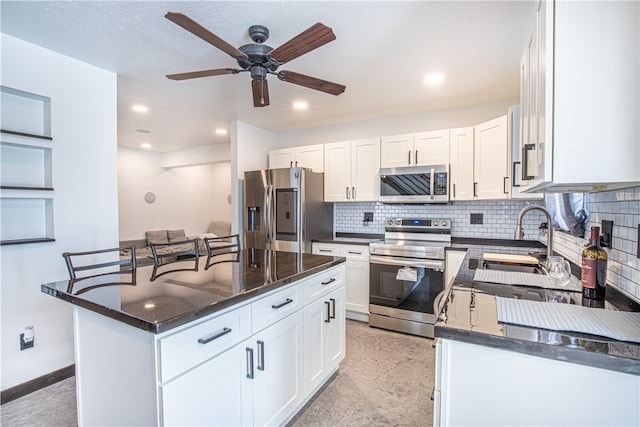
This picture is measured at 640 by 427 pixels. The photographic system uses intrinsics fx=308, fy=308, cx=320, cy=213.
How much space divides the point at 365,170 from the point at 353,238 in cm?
92

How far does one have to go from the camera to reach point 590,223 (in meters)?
1.74

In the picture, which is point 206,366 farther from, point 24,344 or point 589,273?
point 24,344

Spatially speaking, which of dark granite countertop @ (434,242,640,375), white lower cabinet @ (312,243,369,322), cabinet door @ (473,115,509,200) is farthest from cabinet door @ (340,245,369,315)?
dark granite countertop @ (434,242,640,375)

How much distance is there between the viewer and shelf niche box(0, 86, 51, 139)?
212 cm

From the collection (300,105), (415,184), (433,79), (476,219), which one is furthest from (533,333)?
(300,105)

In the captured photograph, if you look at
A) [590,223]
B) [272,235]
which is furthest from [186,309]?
[272,235]

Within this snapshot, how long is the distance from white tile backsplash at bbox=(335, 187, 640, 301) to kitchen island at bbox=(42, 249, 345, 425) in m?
1.46

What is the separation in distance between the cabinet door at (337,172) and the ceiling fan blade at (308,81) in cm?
164

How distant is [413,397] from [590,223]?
1547 millimetres

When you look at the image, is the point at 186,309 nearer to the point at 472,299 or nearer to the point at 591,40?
the point at 472,299

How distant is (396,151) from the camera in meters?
3.49

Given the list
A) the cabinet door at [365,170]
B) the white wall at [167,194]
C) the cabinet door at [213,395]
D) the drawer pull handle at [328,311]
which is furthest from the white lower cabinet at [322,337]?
the white wall at [167,194]

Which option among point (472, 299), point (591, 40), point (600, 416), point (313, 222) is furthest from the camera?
point (313, 222)

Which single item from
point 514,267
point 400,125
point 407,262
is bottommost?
point 407,262
